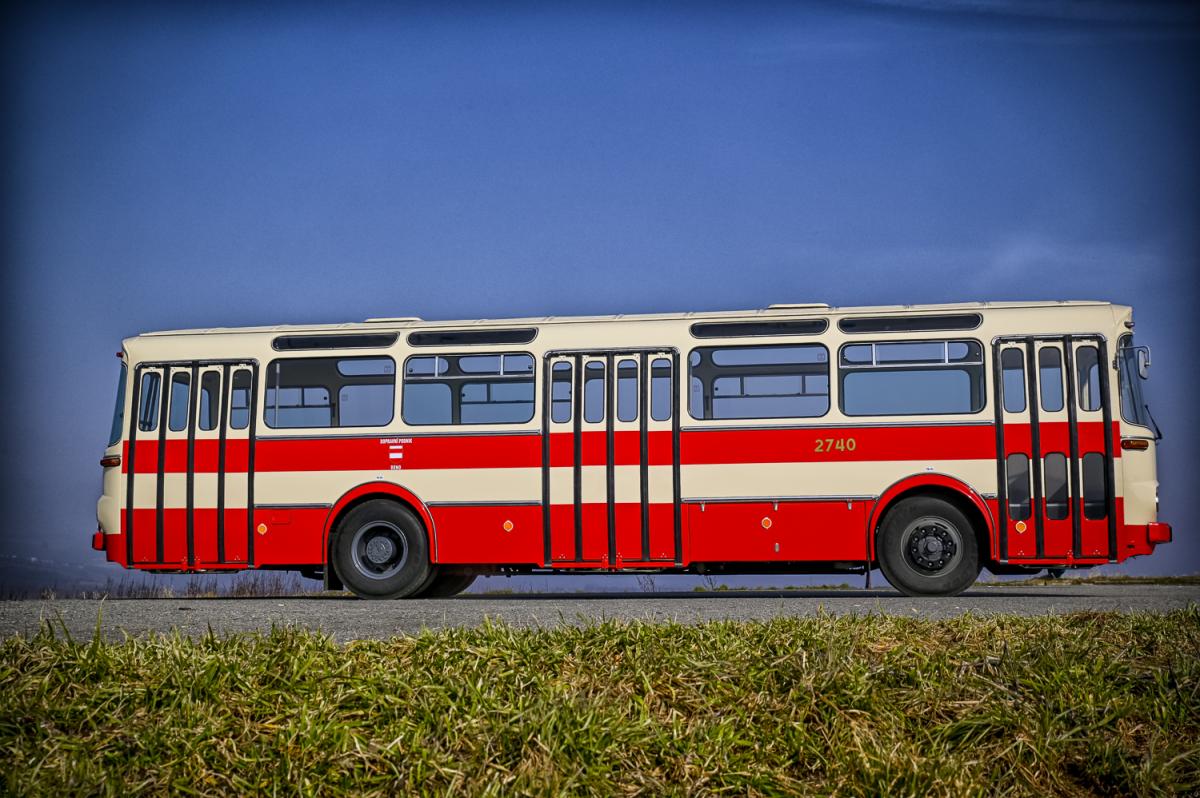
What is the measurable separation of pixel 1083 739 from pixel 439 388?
943 cm

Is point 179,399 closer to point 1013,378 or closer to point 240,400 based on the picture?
point 240,400

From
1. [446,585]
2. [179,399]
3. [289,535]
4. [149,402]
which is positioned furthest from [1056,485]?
[149,402]

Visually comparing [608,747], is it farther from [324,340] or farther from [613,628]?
[324,340]

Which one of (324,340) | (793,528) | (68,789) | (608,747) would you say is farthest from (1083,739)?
(324,340)

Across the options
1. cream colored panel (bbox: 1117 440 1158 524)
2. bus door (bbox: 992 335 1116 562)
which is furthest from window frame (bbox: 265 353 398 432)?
cream colored panel (bbox: 1117 440 1158 524)

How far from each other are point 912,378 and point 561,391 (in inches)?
153

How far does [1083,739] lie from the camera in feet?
17.3

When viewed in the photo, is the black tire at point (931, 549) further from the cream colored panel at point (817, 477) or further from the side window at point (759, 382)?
the side window at point (759, 382)

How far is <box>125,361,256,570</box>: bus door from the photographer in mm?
13734

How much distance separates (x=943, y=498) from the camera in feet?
42.1

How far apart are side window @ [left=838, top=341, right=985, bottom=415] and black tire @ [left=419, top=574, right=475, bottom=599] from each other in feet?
17.1

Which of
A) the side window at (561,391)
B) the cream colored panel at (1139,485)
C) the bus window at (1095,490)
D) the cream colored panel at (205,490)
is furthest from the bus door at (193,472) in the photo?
the cream colored panel at (1139,485)

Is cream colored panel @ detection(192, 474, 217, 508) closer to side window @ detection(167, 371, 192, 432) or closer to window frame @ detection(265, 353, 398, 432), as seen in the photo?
side window @ detection(167, 371, 192, 432)

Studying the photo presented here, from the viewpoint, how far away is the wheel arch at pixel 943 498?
1262cm
